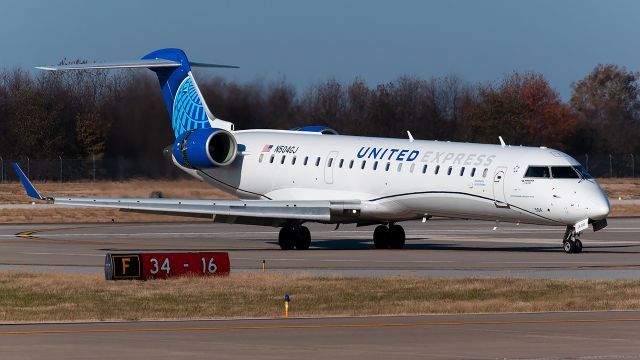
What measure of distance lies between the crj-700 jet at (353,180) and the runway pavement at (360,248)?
39.1 inches

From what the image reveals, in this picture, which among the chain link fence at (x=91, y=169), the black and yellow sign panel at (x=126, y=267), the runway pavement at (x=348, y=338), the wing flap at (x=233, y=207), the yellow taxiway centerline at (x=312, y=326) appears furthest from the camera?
the chain link fence at (x=91, y=169)

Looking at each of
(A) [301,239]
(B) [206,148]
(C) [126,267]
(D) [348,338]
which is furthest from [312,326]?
(B) [206,148]

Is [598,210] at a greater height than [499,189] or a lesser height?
lesser

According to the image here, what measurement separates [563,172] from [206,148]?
1151 centimetres

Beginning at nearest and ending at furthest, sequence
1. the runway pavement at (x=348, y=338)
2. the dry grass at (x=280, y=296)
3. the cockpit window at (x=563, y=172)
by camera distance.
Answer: the runway pavement at (x=348, y=338) < the dry grass at (x=280, y=296) < the cockpit window at (x=563, y=172)

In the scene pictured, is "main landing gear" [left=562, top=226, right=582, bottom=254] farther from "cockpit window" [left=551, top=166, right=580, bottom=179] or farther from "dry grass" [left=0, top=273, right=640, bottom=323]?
"dry grass" [left=0, top=273, right=640, bottom=323]

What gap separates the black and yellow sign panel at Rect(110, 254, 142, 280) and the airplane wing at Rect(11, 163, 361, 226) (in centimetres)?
918

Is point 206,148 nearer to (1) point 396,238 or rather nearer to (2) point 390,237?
(2) point 390,237

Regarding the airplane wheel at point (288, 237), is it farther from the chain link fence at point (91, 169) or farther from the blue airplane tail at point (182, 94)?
the chain link fence at point (91, 169)

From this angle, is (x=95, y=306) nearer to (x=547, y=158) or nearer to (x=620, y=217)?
(x=547, y=158)

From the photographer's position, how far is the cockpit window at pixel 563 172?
32.7m

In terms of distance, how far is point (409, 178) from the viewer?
114ft

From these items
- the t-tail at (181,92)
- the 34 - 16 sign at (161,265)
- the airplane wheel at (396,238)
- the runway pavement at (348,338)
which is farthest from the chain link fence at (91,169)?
the runway pavement at (348,338)

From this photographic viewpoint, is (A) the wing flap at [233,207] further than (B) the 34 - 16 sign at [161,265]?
Yes
